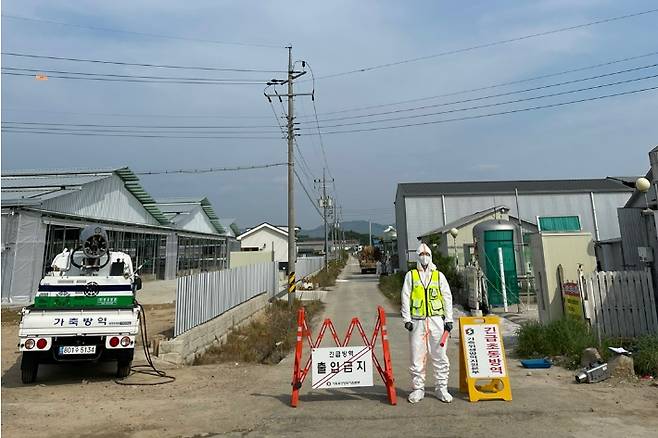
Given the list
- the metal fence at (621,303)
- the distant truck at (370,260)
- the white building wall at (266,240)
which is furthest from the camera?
the white building wall at (266,240)

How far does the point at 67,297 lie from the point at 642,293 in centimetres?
1125

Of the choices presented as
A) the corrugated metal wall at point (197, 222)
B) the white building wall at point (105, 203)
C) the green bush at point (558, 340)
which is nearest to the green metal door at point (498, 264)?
the green bush at point (558, 340)

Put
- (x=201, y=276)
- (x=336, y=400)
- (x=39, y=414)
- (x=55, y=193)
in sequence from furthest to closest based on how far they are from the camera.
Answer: (x=55, y=193), (x=201, y=276), (x=336, y=400), (x=39, y=414)

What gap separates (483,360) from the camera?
5.82m

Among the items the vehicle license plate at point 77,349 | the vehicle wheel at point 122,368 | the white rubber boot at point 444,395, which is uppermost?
the vehicle license plate at point 77,349

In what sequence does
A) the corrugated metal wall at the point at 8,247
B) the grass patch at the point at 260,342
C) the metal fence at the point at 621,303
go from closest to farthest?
1. the metal fence at the point at 621,303
2. the grass patch at the point at 260,342
3. the corrugated metal wall at the point at 8,247

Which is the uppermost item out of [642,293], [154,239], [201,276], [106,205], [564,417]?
[106,205]

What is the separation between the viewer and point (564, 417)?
4938 millimetres

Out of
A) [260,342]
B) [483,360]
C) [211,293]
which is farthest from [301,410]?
[211,293]

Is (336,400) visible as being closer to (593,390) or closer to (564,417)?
(564,417)

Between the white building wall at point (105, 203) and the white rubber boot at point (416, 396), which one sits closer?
the white rubber boot at point (416, 396)

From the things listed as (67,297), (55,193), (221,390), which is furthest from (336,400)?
(55,193)

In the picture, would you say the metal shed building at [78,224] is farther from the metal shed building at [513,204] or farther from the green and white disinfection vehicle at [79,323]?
the metal shed building at [513,204]

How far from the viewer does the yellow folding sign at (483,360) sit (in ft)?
18.5
